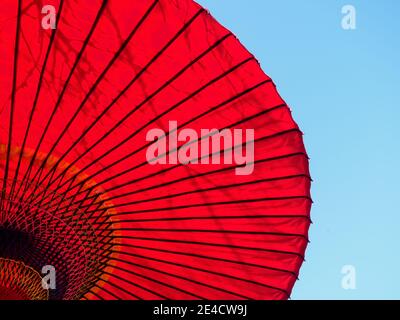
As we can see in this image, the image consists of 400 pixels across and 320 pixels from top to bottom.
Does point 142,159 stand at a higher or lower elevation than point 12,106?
lower

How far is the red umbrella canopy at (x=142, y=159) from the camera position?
10.6ft

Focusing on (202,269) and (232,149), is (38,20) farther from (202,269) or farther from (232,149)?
(202,269)

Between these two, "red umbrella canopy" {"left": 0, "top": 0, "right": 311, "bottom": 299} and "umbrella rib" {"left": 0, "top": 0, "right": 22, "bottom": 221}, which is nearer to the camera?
"umbrella rib" {"left": 0, "top": 0, "right": 22, "bottom": 221}

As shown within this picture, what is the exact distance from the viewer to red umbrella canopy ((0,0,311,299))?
10.6 feet

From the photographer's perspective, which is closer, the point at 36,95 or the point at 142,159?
the point at 36,95

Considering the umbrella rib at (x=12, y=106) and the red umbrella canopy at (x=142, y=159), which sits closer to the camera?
the umbrella rib at (x=12, y=106)

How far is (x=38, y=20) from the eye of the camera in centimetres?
307

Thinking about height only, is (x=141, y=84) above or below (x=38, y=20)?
below

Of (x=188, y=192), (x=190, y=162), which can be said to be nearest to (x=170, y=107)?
(x=190, y=162)

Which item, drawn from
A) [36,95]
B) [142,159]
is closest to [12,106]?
[36,95]

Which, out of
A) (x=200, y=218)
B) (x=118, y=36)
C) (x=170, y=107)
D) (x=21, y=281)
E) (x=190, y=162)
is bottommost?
(x=21, y=281)

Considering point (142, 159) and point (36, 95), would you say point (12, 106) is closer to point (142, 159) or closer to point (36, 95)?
point (36, 95)

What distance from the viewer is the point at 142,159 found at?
147 inches

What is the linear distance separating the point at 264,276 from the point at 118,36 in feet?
7.01
